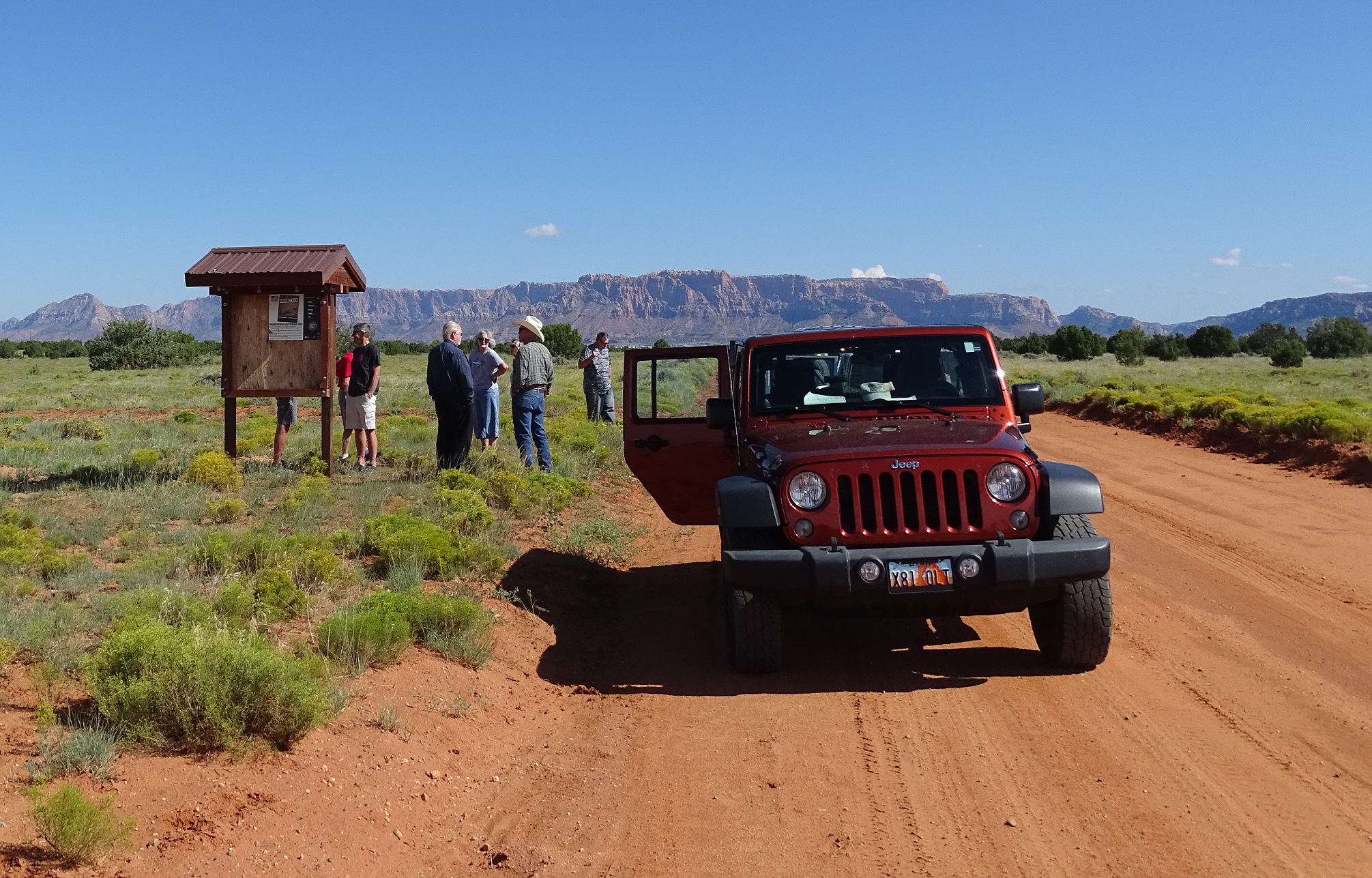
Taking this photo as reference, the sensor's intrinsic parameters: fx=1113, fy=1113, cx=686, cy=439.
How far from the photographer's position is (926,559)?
5410 millimetres

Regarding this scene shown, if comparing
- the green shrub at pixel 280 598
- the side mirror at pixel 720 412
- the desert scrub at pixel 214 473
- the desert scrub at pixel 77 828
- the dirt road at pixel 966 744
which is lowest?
the dirt road at pixel 966 744

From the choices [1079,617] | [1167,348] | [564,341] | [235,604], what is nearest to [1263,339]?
[1167,348]

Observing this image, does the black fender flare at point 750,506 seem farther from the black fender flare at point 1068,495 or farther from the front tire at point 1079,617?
the front tire at point 1079,617

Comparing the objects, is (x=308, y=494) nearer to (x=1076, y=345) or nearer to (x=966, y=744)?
(x=966, y=744)

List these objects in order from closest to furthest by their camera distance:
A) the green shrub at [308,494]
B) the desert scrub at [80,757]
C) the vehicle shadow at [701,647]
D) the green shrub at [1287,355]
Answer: the desert scrub at [80,757]
the vehicle shadow at [701,647]
the green shrub at [308,494]
the green shrub at [1287,355]

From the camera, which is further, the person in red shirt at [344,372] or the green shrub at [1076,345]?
the green shrub at [1076,345]

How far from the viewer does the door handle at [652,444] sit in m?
7.55

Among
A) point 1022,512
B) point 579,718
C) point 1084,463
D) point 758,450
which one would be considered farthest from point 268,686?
point 1084,463

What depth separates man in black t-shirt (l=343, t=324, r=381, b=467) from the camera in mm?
12008

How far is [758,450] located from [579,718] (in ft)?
5.78

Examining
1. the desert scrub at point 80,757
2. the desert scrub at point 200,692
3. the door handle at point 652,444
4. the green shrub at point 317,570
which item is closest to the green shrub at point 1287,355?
the door handle at point 652,444

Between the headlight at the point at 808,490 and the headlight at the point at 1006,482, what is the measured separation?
2.75 feet

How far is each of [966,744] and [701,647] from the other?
2147 millimetres

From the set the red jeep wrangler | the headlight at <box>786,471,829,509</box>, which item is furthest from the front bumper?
the headlight at <box>786,471,829,509</box>
